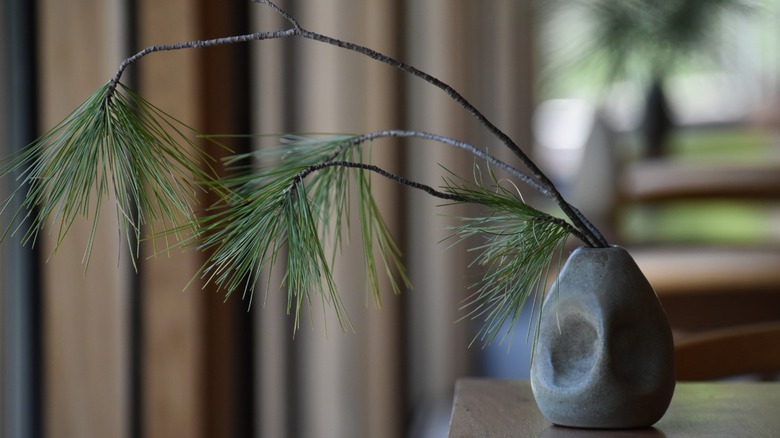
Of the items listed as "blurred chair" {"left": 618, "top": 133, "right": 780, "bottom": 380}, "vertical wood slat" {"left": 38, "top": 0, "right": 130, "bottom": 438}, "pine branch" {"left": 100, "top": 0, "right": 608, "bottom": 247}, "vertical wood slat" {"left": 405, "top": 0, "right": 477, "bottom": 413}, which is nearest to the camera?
"pine branch" {"left": 100, "top": 0, "right": 608, "bottom": 247}

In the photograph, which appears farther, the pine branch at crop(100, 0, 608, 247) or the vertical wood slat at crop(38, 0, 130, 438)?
the vertical wood slat at crop(38, 0, 130, 438)

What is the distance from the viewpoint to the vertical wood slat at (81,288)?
3.27ft

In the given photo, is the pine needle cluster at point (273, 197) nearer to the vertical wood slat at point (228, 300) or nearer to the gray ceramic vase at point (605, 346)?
the gray ceramic vase at point (605, 346)

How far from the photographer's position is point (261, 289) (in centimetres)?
132

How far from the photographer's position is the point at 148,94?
1.06m

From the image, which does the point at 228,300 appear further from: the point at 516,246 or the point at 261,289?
the point at 516,246

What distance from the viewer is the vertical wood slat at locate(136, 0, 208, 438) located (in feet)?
3.49

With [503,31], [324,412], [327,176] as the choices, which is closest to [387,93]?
[324,412]

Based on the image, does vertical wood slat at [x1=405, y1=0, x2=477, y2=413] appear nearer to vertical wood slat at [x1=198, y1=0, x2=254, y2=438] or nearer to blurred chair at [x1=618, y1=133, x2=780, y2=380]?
blurred chair at [x1=618, y1=133, x2=780, y2=380]

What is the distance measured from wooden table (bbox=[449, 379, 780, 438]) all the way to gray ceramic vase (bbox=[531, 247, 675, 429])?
2 cm

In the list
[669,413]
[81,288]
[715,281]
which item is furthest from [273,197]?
[715,281]

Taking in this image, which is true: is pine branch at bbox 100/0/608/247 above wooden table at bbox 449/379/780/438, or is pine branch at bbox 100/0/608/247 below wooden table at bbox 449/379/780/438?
above

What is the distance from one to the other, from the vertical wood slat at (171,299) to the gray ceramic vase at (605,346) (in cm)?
57

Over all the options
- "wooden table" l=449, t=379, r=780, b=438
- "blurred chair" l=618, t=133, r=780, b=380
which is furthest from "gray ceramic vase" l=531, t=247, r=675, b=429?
"blurred chair" l=618, t=133, r=780, b=380
